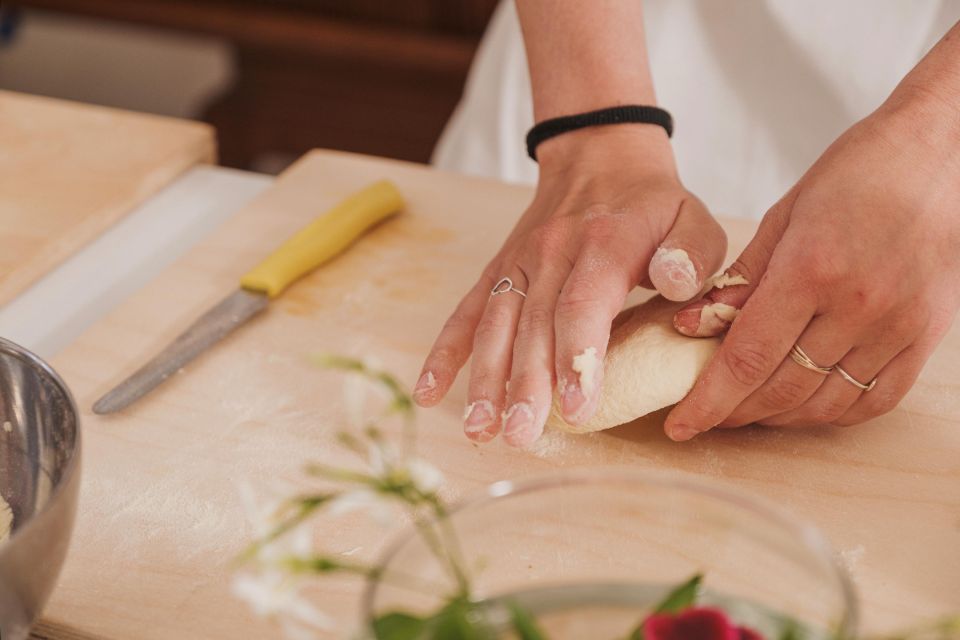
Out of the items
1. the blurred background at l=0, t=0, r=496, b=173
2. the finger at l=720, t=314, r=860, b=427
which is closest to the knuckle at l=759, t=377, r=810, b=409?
the finger at l=720, t=314, r=860, b=427

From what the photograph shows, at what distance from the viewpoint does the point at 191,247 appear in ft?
4.05

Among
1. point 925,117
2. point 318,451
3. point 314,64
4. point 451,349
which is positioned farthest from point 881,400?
Result: point 314,64

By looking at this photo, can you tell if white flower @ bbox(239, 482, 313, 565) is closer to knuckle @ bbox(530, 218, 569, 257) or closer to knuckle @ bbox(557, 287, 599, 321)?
knuckle @ bbox(557, 287, 599, 321)

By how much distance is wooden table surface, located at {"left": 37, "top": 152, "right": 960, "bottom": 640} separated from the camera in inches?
29.7

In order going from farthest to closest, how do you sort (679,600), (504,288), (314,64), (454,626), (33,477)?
(314,64), (504,288), (33,477), (679,600), (454,626)

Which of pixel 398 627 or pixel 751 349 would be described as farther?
pixel 751 349

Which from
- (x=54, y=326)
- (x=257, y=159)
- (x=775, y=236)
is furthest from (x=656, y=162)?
(x=257, y=159)

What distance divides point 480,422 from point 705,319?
205mm

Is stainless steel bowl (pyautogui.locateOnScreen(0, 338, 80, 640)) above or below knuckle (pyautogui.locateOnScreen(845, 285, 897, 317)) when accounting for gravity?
below

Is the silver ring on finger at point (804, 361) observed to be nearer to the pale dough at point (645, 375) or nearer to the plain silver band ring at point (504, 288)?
the pale dough at point (645, 375)

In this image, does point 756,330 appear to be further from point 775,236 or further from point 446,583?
point 446,583

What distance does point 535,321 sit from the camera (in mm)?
909

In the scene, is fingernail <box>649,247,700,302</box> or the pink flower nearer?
the pink flower

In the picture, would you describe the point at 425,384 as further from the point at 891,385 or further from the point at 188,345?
the point at 891,385
